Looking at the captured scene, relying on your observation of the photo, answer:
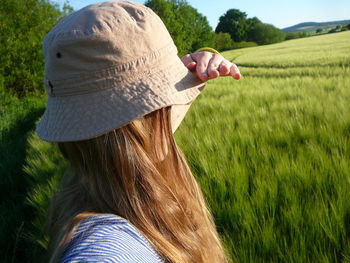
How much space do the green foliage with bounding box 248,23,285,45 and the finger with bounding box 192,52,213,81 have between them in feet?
166

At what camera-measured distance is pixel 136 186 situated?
730 mm

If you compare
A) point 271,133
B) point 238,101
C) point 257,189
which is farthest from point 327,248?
point 238,101

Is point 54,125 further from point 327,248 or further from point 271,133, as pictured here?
point 271,133

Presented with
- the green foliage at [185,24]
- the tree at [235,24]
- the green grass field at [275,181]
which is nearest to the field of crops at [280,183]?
the green grass field at [275,181]

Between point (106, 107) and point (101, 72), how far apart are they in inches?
2.9

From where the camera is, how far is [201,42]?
3491 centimetres

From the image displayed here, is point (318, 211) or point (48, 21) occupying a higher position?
point (48, 21)

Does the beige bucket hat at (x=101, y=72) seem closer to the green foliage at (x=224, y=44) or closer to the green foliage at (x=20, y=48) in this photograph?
the green foliage at (x=20, y=48)

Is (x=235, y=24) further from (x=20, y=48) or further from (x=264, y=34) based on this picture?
(x=20, y=48)

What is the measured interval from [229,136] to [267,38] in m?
50.2

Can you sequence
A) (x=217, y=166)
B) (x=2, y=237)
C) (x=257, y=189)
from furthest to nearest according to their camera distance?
1. (x=2, y=237)
2. (x=217, y=166)
3. (x=257, y=189)

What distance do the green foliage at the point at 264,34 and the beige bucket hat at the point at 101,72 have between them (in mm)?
50798

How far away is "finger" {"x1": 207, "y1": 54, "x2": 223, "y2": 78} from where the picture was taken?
0.85m

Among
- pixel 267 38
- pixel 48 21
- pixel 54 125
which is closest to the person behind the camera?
pixel 54 125
